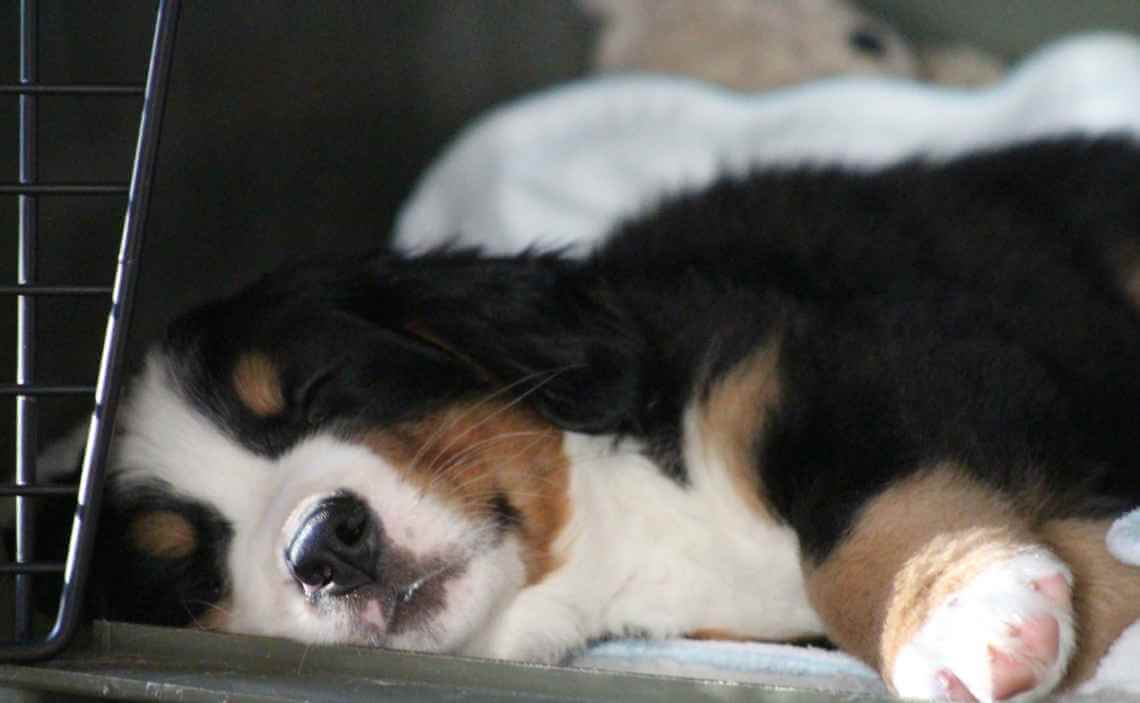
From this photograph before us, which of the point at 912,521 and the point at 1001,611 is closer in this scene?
the point at 1001,611

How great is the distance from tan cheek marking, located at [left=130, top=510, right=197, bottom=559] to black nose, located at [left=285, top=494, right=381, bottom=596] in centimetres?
23

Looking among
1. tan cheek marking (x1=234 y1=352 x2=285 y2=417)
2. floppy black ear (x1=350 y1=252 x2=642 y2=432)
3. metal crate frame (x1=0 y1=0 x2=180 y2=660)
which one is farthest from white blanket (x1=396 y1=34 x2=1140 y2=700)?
metal crate frame (x1=0 y1=0 x2=180 y2=660)

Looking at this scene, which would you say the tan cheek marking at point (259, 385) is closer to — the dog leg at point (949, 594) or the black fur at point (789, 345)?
the black fur at point (789, 345)

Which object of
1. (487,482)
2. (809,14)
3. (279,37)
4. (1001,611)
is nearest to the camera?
(1001,611)

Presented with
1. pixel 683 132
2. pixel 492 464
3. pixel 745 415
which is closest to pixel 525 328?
pixel 492 464

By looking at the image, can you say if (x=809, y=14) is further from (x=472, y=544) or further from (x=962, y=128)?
(x=472, y=544)

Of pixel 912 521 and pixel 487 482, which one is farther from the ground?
pixel 912 521

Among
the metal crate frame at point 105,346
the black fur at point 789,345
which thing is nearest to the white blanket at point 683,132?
the black fur at point 789,345

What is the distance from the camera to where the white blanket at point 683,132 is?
2.85 metres

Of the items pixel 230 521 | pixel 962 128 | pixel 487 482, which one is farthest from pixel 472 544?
pixel 962 128

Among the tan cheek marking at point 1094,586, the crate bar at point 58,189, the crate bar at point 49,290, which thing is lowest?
the tan cheek marking at point 1094,586

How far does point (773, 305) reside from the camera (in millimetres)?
1872

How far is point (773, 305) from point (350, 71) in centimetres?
129

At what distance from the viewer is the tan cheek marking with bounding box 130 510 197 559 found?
1764 mm
